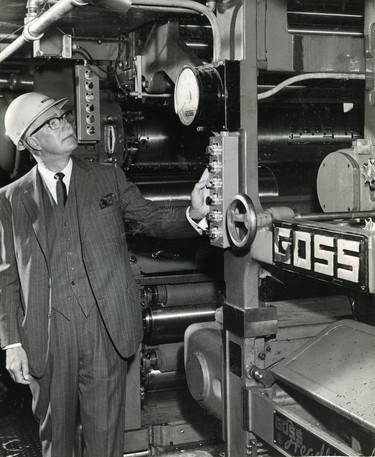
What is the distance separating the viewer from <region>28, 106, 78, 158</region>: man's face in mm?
2846

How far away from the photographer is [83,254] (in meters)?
2.81

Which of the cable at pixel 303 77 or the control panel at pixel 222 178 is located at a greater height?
the cable at pixel 303 77

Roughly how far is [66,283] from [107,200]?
1.36 feet

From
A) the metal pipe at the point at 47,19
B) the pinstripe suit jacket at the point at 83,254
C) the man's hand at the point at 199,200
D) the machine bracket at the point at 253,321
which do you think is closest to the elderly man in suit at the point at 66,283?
the pinstripe suit jacket at the point at 83,254

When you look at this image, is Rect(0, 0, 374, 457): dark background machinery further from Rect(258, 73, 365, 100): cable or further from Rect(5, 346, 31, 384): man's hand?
Rect(5, 346, 31, 384): man's hand

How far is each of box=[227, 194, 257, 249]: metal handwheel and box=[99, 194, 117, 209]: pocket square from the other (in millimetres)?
774

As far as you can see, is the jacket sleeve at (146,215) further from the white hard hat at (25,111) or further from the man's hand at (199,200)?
the white hard hat at (25,111)

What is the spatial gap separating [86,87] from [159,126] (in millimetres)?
586

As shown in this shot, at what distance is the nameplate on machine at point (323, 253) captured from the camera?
1773mm

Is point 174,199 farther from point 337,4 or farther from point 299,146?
point 337,4

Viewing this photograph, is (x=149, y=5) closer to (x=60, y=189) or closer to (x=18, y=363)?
(x=60, y=189)

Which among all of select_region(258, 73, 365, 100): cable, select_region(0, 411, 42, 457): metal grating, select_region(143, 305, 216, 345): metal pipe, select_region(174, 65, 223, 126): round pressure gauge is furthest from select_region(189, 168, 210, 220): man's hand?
select_region(0, 411, 42, 457): metal grating

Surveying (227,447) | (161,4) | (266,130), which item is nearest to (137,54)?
(266,130)

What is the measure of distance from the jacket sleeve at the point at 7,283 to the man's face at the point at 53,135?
1.07 feet
